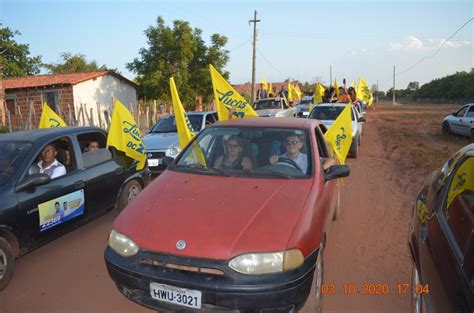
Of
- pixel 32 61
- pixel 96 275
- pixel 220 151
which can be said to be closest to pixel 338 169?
pixel 220 151

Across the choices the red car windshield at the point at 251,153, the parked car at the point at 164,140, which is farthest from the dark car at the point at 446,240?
the parked car at the point at 164,140

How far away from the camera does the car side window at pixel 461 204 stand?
83.8 inches

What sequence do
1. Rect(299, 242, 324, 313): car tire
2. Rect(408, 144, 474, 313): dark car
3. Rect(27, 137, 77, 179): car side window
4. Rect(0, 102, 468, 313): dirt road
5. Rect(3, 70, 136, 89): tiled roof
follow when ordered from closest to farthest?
1. Rect(408, 144, 474, 313): dark car
2. Rect(299, 242, 324, 313): car tire
3. Rect(0, 102, 468, 313): dirt road
4. Rect(27, 137, 77, 179): car side window
5. Rect(3, 70, 136, 89): tiled roof

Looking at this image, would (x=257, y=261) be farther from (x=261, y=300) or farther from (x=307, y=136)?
(x=307, y=136)

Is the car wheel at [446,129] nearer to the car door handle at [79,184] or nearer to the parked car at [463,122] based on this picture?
the parked car at [463,122]

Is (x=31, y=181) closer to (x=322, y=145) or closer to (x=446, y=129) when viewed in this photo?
(x=322, y=145)

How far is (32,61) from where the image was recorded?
33.2 meters

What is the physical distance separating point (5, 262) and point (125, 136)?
263cm

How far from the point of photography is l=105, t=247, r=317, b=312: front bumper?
8.16ft

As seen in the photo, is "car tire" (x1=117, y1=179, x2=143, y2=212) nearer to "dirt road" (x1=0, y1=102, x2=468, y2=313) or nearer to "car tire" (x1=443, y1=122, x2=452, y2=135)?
"dirt road" (x1=0, y1=102, x2=468, y2=313)

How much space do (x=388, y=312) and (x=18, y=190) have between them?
394cm

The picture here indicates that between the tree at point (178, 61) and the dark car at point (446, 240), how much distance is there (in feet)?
71.1

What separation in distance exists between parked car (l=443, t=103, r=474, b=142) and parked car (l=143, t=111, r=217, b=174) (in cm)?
982

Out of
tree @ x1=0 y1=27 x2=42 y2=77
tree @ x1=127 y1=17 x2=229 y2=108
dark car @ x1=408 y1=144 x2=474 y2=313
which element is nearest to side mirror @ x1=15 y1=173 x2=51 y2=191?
dark car @ x1=408 y1=144 x2=474 y2=313
